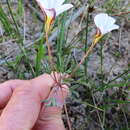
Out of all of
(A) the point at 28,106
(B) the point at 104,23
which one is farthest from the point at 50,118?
(B) the point at 104,23

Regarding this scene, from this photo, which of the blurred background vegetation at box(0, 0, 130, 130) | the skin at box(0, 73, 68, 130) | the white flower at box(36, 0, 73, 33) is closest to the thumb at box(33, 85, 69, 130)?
the skin at box(0, 73, 68, 130)

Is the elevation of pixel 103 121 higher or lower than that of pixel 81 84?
lower

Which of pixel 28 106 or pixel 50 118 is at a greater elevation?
pixel 28 106

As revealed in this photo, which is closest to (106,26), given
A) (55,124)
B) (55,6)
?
(55,6)

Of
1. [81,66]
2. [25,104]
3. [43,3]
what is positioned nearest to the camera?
[43,3]

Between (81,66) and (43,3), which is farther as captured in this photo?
(81,66)

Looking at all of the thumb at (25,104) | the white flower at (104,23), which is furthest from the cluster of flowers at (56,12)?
the thumb at (25,104)

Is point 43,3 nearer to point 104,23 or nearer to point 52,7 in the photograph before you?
point 52,7

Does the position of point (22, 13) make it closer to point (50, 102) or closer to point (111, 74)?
point (111, 74)

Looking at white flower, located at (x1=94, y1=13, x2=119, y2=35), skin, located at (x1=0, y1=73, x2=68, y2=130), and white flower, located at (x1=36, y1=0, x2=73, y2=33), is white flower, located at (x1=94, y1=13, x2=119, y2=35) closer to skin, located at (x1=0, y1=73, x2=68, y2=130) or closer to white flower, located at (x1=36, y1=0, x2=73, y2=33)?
white flower, located at (x1=36, y1=0, x2=73, y2=33)
